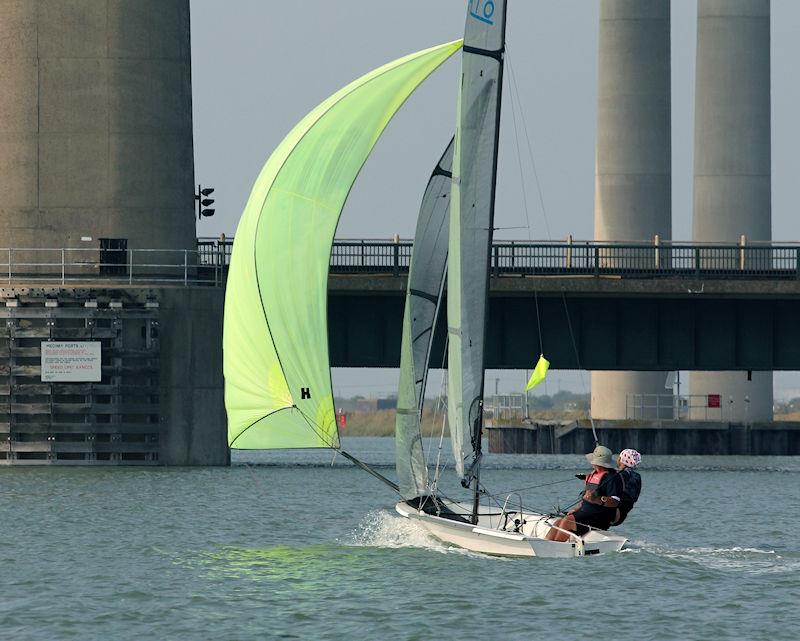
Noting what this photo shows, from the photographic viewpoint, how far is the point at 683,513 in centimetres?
4566

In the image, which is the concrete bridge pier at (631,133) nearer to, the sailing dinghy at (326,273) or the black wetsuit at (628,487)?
the sailing dinghy at (326,273)

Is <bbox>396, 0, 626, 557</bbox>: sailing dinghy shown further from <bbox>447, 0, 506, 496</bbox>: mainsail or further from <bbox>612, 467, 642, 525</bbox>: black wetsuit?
<bbox>612, 467, 642, 525</bbox>: black wetsuit

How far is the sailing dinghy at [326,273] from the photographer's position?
3177 cm

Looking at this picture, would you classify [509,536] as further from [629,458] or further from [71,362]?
[71,362]

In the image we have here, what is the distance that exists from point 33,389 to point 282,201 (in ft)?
87.0

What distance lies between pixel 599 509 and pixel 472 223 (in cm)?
Answer: 542

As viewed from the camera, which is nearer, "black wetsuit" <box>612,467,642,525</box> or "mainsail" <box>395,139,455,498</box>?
"black wetsuit" <box>612,467,642,525</box>

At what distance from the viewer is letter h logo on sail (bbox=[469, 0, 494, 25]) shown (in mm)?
32188

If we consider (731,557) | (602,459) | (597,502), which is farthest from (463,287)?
(731,557)

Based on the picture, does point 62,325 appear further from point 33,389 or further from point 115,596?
point 115,596

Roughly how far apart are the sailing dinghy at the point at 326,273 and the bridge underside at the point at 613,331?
1147 inches

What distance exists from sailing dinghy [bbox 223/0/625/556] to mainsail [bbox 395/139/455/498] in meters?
0.05

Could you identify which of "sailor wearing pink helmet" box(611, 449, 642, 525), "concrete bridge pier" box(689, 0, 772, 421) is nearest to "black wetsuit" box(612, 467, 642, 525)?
"sailor wearing pink helmet" box(611, 449, 642, 525)

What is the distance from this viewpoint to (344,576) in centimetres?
3031
